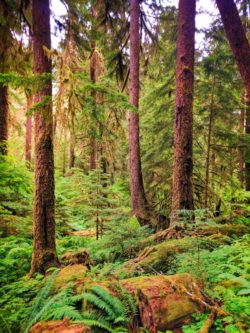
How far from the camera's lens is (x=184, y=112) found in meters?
7.61

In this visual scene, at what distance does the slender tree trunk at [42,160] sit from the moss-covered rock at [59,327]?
209 centimetres

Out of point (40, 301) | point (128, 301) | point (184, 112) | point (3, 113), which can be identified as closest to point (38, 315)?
point (40, 301)

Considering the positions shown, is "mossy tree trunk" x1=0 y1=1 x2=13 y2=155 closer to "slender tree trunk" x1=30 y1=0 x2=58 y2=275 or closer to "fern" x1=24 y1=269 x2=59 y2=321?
"slender tree trunk" x1=30 y1=0 x2=58 y2=275

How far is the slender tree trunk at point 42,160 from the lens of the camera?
17.2 ft

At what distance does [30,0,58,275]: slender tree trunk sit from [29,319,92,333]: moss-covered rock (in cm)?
209

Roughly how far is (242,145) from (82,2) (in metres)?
5.94

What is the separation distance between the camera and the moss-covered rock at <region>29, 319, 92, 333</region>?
9.80ft

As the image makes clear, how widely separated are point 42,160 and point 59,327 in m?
3.01

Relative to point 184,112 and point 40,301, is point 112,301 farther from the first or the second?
point 184,112

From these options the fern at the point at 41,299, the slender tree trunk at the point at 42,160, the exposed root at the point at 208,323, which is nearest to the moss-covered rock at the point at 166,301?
the exposed root at the point at 208,323

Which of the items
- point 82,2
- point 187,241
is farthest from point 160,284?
point 82,2

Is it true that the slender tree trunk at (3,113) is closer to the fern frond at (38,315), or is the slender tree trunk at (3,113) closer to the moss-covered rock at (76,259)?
the moss-covered rock at (76,259)

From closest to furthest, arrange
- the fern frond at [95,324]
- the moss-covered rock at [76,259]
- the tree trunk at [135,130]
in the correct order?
the fern frond at [95,324] → the moss-covered rock at [76,259] → the tree trunk at [135,130]

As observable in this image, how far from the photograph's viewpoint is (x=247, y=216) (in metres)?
8.66
